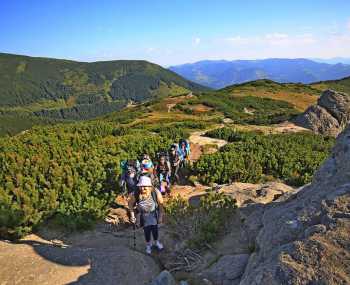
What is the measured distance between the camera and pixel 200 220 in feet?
28.6

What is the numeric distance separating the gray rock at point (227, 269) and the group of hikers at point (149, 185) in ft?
6.62

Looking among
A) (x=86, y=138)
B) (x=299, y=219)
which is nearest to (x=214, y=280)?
(x=299, y=219)

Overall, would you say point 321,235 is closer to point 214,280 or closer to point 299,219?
point 299,219

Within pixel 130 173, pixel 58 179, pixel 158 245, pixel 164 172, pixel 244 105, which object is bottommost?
pixel 244 105

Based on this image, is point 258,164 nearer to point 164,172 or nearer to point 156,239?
point 164,172

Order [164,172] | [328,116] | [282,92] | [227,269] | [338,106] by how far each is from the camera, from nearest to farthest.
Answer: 1. [227,269]
2. [164,172]
3. [328,116]
4. [338,106]
5. [282,92]

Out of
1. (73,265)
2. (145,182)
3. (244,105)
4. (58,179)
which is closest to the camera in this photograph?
(73,265)

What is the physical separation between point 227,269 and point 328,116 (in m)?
27.8

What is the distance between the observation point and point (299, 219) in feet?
17.7

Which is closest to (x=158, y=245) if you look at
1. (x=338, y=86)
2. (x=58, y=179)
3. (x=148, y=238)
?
(x=148, y=238)

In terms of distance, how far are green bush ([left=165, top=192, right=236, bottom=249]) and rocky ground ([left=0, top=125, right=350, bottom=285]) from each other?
A: 23 centimetres

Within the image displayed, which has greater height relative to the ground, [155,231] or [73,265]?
[155,231]

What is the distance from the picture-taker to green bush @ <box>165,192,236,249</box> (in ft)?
26.9

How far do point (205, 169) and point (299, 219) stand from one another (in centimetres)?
973
